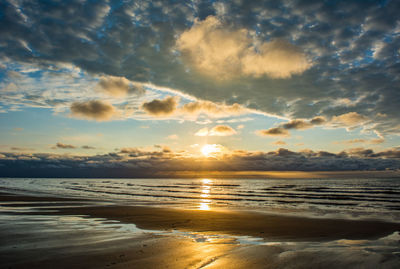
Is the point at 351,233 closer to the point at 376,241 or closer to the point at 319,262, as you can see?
the point at 376,241

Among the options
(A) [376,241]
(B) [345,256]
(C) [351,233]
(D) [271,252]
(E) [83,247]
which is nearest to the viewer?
(B) [345,256]

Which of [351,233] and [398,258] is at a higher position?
[398,258]

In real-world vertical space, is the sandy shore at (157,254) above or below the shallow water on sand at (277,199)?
above

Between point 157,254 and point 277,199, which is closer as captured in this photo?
point 157,254

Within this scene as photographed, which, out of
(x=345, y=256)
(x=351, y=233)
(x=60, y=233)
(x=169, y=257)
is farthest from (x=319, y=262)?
(x=60, y=233)

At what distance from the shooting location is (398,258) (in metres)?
7.52

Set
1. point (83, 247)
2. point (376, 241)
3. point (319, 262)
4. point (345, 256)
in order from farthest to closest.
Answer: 1. point (376, 241)
2. point (83, 247)
3. point (345, 256)
4. point (319, 262)

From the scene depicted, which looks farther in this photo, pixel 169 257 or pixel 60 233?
pixel 60 233

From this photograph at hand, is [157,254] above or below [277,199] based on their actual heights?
above

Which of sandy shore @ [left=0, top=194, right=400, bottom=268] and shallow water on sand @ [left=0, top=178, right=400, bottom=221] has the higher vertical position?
sandy shore @ [left=0, top=194, right=400, bottom=268]

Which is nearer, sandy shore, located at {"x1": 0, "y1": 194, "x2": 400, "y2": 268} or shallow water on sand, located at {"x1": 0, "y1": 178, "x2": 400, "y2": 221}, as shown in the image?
sandy shore, located at {"x1": 0, "y1": 194, "x2": 400, "y2": 268}

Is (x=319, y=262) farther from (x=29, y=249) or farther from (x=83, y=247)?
(x=29, y=249)

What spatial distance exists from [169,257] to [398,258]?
7097mm

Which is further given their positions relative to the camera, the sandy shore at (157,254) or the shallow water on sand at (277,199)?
the shallow water on sand at (277,199)
